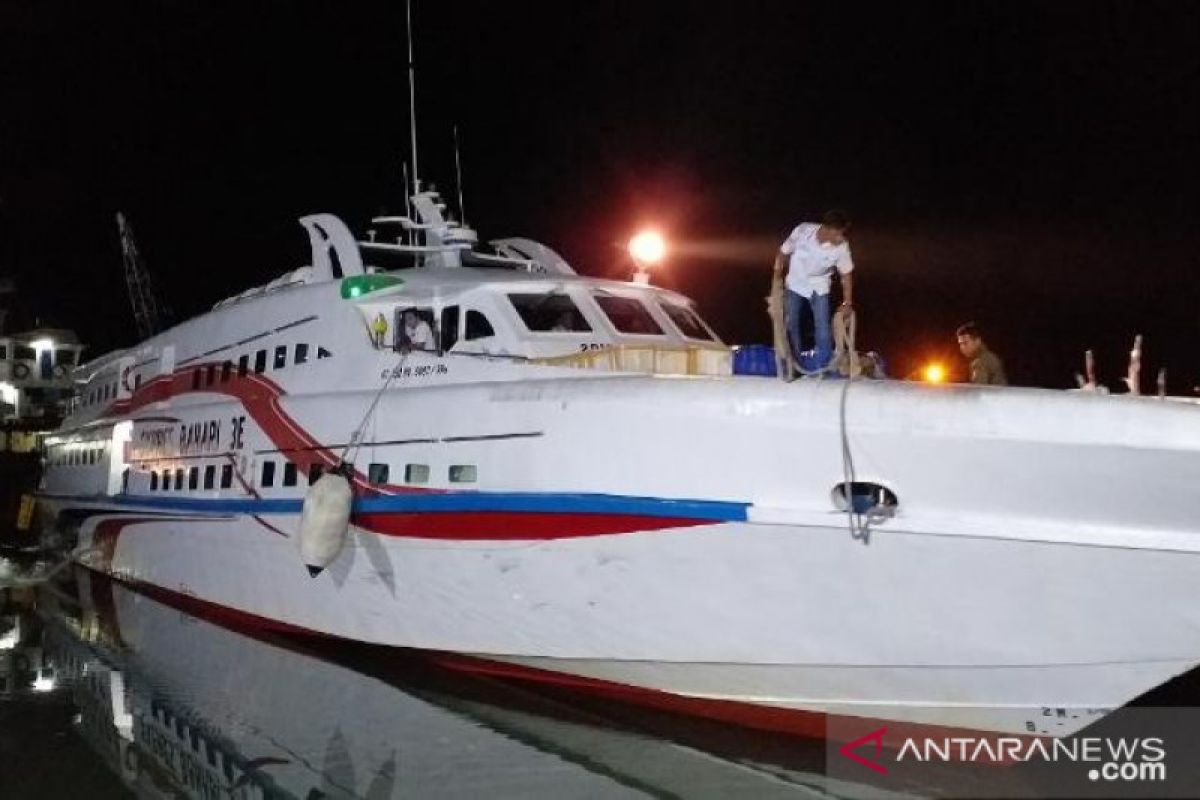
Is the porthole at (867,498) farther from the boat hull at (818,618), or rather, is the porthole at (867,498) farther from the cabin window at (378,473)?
the cabin window at (378,473)

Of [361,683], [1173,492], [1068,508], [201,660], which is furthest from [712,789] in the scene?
[201,660]

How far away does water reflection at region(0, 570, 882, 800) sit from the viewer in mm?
6727

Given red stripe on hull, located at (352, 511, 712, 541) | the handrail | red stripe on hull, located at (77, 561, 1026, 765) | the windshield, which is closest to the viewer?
red stripe on hull, located at (77, 561, 1026, 765)

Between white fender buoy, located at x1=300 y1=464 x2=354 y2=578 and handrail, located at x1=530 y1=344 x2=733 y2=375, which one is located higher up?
handrail, located at x1=530 y1=344 x2=733 y2=375

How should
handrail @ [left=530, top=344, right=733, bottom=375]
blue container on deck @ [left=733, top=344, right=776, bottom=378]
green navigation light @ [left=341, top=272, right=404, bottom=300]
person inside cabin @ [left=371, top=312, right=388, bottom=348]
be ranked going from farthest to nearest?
1. green navigation light @ [left=341, top=272, right=404, bottom=300]
2. person inside cabin @ [left=371, top=312, right=388, bottom=348]
3. handrail @ [left=530, top=344, right=733, bottom=375]
4. blue container on deck @ [left=733, top=344, right=776, bottom=378]

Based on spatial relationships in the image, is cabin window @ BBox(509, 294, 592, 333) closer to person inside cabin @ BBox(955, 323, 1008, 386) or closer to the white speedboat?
the white speedboat

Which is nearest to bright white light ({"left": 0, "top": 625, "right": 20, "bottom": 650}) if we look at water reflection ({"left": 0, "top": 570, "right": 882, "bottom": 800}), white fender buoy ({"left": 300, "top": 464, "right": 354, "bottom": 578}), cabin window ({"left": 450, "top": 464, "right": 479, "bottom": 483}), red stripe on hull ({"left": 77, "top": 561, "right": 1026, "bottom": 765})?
water reflection ({"left": 0, "top": 570, "right": 882, "bottom": 800})

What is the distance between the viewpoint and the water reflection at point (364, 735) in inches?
265

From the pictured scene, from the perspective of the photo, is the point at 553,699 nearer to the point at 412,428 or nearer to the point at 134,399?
the point at 412,428

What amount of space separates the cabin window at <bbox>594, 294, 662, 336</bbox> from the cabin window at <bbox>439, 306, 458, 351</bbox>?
1.34 metres

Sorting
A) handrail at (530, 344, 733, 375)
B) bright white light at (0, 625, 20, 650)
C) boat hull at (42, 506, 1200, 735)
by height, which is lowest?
bright white light at (0, 625, 20, 650)

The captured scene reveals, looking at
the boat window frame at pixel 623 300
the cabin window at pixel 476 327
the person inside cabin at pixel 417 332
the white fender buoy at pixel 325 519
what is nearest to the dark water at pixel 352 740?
the white fender buoy at pixel 325 519

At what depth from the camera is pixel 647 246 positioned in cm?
1098

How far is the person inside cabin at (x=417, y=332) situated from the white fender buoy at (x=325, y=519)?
140 centimetres
